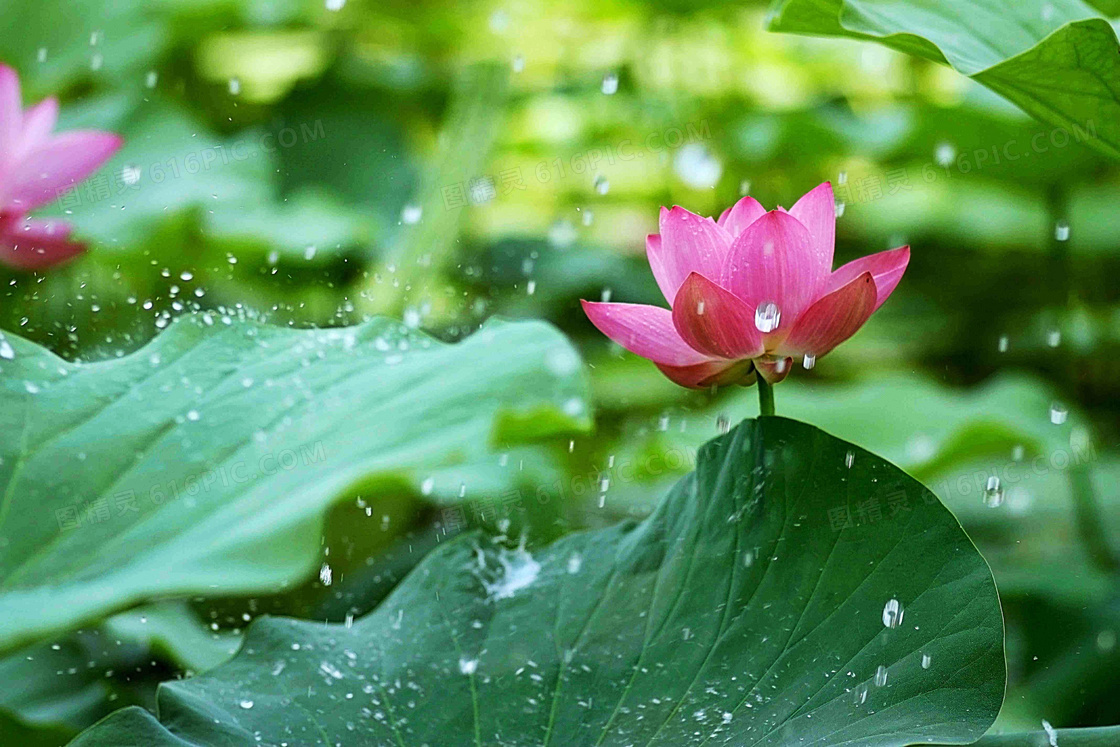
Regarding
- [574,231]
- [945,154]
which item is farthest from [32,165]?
[574,231]

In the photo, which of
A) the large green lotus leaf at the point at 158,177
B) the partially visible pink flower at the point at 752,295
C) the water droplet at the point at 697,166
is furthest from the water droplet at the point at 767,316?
the water droplet at the point at 697,166

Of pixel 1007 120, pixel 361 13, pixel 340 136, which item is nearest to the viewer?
pixel 1007 120

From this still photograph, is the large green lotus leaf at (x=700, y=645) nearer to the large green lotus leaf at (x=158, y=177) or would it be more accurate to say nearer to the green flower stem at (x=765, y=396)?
the green flower stem at (x=765, y=396)

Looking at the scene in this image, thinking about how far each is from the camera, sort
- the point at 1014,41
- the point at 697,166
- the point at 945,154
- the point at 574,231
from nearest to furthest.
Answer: the point at 1014,41, the point at 945,154, the point at 697,166, the point at 574,231

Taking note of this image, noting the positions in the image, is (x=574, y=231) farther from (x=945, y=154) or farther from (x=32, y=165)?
(x=32, y=165)

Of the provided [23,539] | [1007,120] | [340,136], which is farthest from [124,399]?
[340,136]

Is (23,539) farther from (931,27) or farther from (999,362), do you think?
(999,362)
